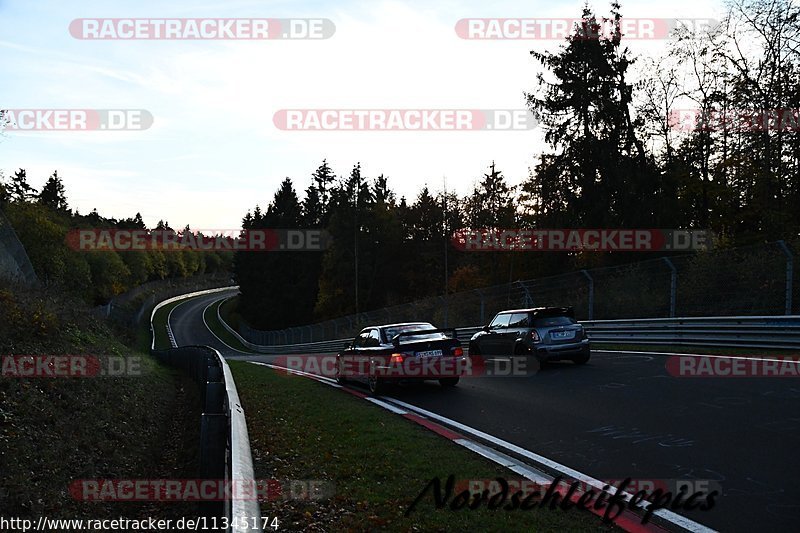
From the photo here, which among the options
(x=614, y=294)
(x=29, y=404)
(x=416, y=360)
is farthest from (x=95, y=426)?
(x=614, y=294)

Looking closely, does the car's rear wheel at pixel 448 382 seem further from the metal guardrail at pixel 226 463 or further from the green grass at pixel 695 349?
the metal guardrail at pixel 226 463

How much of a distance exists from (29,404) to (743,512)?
26.8 ft

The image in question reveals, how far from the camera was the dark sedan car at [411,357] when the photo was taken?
12.7 meters

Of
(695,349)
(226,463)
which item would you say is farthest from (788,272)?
(226,463)

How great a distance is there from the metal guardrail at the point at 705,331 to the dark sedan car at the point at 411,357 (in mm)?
7029

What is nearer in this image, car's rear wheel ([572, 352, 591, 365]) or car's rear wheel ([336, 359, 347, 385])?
car's rear wheel ([572, 352, 591, 365])

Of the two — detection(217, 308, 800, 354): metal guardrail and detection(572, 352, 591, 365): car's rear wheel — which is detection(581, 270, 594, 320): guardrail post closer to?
detection(217, 308, 800, 354): metal guardrail

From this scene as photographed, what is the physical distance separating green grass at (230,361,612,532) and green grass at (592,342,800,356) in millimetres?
8802

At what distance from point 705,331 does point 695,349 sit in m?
0.60

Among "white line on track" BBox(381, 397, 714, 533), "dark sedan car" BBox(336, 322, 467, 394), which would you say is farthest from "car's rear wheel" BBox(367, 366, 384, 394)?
"white line on track" BBox(381, 397, 714, 533)

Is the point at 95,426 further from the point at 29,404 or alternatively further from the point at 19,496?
the point at 19,496

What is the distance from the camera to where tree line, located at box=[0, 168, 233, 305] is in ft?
109

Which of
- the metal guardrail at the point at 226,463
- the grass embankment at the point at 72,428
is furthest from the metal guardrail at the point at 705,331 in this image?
the metal guardrail at the point at 226,463

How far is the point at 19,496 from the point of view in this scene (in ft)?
20.6
